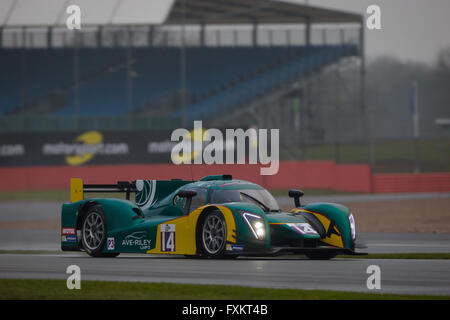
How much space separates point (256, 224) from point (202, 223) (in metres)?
0.87

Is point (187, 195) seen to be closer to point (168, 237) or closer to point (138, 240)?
point (168, 237)

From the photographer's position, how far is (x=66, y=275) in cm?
1134

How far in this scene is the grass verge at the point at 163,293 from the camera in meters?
8.80

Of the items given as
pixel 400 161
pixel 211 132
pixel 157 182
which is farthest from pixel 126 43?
pixel 157 182

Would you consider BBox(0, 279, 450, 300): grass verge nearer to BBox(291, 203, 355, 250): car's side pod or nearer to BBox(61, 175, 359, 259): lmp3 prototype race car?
BBox(61, 175, 359, 259): lmp3 prototype race car

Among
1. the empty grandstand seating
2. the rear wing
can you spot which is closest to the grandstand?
the empty grandstand seating

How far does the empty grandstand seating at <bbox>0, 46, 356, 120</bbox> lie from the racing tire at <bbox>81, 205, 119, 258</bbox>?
123ft

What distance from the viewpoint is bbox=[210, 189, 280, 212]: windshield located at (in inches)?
525

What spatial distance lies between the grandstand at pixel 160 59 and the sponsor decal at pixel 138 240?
3559cm

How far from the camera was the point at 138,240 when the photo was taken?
44.9ft

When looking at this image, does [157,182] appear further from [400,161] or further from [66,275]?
[400,161]

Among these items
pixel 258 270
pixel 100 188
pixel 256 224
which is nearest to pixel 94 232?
pixel 100 188

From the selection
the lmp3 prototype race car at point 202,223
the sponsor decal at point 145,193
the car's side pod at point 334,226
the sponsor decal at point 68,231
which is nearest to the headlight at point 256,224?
the lmp3 prototype race car at point 202,223
